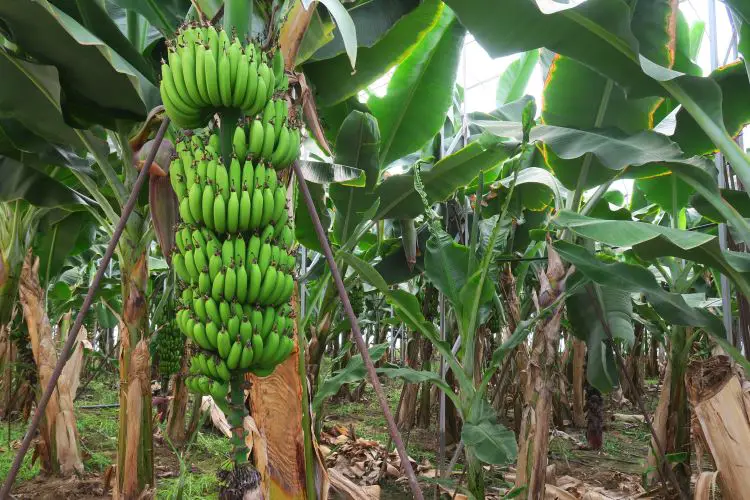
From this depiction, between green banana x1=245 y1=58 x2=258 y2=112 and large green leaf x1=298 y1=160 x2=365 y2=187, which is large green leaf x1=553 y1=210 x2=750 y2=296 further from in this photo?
green banana x1=245 y1=58 x2=258 y2=112

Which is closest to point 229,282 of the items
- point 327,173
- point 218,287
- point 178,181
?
point 218,287

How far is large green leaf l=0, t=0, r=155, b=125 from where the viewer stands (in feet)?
6.04

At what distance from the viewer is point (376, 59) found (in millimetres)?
2330

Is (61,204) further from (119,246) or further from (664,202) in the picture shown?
(664,202)

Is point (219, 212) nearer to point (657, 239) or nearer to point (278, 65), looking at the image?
point (278, 65)

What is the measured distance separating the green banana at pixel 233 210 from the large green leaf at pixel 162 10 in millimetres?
1328

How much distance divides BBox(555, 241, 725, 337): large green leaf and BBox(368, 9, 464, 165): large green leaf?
106 cm

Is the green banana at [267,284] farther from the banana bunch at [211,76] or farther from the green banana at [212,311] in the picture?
the banana bunch at [211,76]

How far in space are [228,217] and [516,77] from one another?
10.9 feet

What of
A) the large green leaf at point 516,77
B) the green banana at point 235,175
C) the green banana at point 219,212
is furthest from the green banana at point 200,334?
the large green leaf at point 516,77

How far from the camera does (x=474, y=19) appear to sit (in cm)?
186

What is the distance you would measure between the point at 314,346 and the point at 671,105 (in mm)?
2212

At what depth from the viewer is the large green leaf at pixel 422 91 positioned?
2594 mm

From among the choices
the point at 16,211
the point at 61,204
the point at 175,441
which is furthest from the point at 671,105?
the point at 175,441
